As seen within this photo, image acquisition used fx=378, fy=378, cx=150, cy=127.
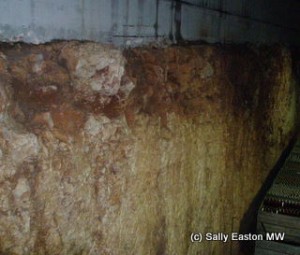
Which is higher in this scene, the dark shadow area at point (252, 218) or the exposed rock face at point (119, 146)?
the exposed rock face at point (119, 146)

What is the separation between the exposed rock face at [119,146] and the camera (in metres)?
2.39

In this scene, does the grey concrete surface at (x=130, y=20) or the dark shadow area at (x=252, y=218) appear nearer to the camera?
the grey concrete surface at (x=130, y=20)

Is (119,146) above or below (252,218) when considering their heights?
above

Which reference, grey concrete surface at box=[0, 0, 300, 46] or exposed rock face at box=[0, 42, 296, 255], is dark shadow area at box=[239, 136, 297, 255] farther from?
grey concrete surface at box=[0, 0, 300, 46]

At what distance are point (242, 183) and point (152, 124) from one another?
285 centimetres

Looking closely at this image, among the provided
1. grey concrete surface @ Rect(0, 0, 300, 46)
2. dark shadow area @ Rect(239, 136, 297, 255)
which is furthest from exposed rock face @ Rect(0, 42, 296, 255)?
dark shadow area @ Rect(239, 136, 297, 255)

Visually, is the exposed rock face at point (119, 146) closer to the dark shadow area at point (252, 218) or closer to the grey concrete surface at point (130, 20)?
the grey concrete surface at point (130, 20)

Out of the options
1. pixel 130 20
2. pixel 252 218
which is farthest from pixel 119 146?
pixel 252 218

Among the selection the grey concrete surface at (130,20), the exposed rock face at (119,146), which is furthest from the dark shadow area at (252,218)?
the grey concrete surface at (130,20)

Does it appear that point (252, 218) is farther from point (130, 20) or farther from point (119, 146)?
point (130, 20)

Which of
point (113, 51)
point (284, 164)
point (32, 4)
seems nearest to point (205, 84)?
point (113, 51)

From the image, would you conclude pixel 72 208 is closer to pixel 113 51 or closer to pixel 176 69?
pixel 113 51

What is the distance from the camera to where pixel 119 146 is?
3150 mm

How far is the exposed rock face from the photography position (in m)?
2.39
